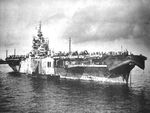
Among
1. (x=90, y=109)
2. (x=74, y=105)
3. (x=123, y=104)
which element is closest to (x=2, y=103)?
(x=74, y=105)

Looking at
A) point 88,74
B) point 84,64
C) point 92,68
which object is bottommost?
point 88,74

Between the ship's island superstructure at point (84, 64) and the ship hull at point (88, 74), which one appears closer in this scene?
the ship's island superstructure at point (84, 64)

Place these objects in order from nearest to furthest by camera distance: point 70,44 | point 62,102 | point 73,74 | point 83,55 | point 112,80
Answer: point 62,102
point 112,80
point 83,55
point 73,74
point 70,44

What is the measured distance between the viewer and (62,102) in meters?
17.7

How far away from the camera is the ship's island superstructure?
1129 inches

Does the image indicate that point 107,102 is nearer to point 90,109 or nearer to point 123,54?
point 90,109

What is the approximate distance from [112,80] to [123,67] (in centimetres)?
295

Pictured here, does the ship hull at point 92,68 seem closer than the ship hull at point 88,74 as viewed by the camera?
Yes

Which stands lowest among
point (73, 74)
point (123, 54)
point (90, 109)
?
point (90, 109)

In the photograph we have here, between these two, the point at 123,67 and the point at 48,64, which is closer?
the point at 123,67

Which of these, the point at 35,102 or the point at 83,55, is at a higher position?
the point at 83,55

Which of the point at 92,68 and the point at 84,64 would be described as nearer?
the point at 92,68

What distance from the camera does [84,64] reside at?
109 ft

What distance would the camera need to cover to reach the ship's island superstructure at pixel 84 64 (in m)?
28.7
